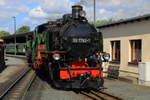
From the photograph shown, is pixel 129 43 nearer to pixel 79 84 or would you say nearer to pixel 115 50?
pixel 115 50

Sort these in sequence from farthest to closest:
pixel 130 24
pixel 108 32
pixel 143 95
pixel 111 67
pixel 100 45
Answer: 1. pixel 108 32
2. pixel 111 67
3. pixel 130 24
4. pixel 100 45
5. pixel 143 95

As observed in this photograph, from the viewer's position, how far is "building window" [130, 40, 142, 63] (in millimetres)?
14664

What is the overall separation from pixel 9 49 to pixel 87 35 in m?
54.1

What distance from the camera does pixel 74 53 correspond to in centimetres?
1120

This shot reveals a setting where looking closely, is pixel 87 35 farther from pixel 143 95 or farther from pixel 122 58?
pixel 122 58

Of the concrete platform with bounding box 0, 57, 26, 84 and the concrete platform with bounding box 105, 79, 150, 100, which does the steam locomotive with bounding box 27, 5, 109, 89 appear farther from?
the concrete platform with bounding box 0, 57, 26, 84

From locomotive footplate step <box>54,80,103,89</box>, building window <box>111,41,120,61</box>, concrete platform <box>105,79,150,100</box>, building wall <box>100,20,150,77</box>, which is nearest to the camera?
concrete platform <box>105,79,150,100</box>

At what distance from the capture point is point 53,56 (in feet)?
35.8

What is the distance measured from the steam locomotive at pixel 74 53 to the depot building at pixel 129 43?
3.15m

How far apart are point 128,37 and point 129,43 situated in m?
0.37

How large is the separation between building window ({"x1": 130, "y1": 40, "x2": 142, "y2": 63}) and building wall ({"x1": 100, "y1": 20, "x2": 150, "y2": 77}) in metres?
0.24

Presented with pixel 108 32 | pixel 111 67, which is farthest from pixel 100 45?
pixel 108 32

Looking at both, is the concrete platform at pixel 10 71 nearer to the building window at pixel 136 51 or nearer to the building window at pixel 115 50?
the building window at pixel 115 50

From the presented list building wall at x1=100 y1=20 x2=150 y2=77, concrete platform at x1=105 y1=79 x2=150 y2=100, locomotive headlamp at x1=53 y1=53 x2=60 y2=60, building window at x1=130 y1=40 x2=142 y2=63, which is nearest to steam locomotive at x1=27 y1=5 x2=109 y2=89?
locomotive headlamp at x1=53 y1=53 x2=60 y2=60
